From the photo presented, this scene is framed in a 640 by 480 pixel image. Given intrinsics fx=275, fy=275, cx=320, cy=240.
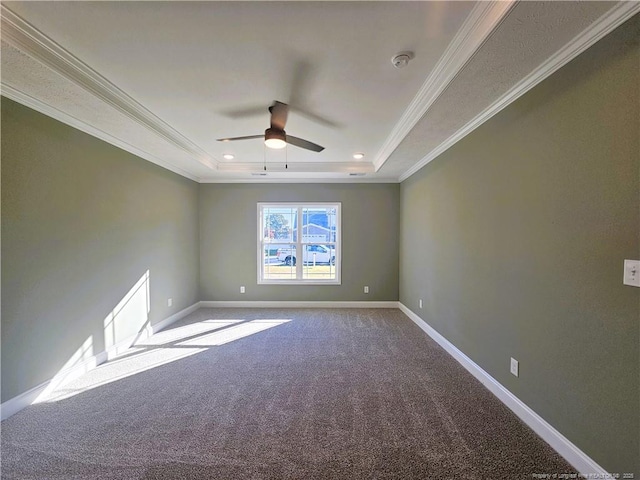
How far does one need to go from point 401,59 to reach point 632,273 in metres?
1.75

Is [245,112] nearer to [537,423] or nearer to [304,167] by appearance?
[304,167]

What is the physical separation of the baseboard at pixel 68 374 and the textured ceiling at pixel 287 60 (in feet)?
7.69

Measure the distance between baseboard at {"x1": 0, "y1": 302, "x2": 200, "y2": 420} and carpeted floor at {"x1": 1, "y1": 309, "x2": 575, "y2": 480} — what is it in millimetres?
85

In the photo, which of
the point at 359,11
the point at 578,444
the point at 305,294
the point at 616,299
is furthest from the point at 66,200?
the point at 578,444

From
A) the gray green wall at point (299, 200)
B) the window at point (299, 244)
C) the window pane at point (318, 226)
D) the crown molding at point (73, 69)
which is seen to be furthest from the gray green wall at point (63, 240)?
the window pane at point (318, 226)

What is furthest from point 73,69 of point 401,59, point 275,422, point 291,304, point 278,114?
point 291,304

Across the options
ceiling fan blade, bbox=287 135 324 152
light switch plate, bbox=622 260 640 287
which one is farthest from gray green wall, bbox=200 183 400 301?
light switch plate, bbox=622 260 640 287

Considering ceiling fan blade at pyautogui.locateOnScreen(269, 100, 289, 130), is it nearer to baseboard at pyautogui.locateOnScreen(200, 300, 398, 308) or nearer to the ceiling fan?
the ceiling fan

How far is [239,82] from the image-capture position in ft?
7.08

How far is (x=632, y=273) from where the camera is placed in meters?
1.35

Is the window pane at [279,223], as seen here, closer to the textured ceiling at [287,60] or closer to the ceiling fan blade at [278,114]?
the textured ceiling at [287,60]

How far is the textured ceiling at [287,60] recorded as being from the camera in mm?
1463

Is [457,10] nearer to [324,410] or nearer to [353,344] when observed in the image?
[324,410]

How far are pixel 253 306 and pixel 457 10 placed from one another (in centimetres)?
505
